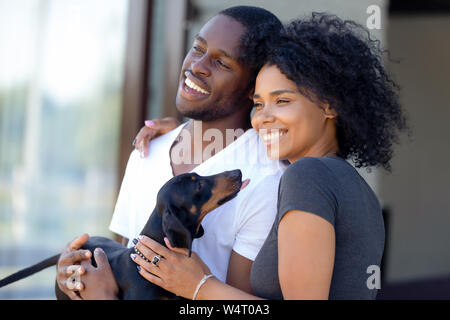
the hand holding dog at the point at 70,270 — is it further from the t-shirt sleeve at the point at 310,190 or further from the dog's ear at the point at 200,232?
the t-shirt sleeve at the point at 310,190

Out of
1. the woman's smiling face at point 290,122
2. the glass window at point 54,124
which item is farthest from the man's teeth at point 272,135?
the glass window at point 54,124

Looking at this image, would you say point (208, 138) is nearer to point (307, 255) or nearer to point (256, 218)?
point (256, 218)

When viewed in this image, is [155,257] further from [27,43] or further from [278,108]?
[27,43]

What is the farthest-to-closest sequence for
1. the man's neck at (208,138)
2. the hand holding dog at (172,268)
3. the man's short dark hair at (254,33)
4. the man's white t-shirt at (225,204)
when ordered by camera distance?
the man's neck at (208,138), the man's short dark hair at (254,33), the man's white t-shirt at (225,204), the hand holding dog at (172,268)

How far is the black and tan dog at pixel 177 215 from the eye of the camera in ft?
5.66

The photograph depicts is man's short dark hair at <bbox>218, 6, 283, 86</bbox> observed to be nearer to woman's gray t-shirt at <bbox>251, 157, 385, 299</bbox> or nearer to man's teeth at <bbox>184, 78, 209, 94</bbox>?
man's teeth at <bbox>184, 78, 209, 94</bbox>

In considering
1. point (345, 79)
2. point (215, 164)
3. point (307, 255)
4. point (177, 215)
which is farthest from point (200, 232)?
point (345, 79)

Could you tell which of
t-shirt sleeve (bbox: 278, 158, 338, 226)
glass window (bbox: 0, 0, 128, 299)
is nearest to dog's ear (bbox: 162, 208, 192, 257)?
t-shirt sleeve (bbox: 278, 158, 338, 226)

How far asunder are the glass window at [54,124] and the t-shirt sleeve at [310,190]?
9.67ft

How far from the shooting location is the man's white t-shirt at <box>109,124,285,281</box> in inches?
73.4

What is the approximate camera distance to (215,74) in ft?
6.60

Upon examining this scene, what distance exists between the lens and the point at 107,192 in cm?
427

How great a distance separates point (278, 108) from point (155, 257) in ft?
2.11

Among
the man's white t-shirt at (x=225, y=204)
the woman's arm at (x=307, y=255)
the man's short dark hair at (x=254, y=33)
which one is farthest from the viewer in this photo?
the man's short dark hair at (x=254, y=33)
